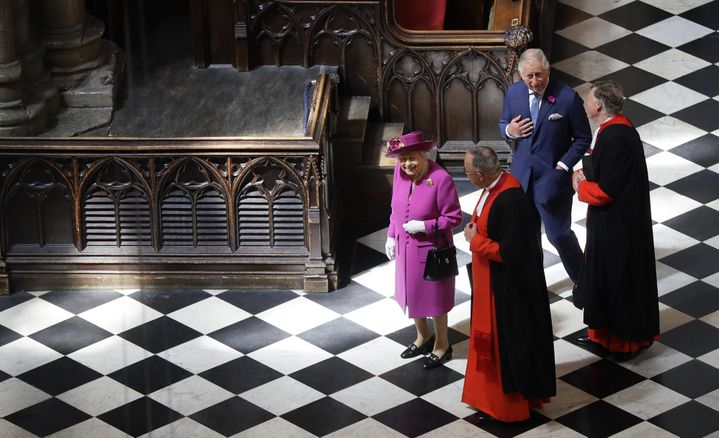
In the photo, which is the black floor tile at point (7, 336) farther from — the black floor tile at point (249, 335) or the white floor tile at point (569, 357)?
the white floor tile at point (569, 357)

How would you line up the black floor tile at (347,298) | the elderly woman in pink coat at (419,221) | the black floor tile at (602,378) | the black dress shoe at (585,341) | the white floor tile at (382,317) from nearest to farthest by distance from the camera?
the elderly woman in pink coat at (419,221)
the black floor tile at (602,378)
the black dress shoe at (585,341)
the white floor tile at (382,317)
the black floor tile at (347,298)

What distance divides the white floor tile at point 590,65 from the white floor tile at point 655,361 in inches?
169

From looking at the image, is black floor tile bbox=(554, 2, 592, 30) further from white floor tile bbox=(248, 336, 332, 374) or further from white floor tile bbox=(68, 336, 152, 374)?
white floor tile bbox=(68, 336, 152, 374)

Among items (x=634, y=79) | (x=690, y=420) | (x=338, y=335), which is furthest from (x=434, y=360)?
(x=634, y=79)

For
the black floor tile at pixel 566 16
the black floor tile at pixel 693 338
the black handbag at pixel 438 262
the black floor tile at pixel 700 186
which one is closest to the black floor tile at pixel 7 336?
the black handbag at pixel 438 262

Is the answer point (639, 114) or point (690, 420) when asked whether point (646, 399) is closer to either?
point (690, 420)

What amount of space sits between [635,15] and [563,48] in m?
1.04

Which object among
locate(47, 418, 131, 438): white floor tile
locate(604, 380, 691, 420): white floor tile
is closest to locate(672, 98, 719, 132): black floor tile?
locate(604, 380, 691, 420): white floor tile

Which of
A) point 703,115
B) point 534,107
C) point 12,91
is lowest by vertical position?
point 703,115

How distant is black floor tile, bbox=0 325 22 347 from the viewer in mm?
11198

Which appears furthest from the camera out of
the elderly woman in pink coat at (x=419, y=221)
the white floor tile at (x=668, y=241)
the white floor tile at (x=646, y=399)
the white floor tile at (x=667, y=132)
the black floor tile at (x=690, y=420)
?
the white floor tile at (x=667, y=132)

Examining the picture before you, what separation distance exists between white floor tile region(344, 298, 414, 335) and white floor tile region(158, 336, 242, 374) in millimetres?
907

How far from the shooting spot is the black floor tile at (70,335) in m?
11.2

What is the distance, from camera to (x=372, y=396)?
10.5 metres
